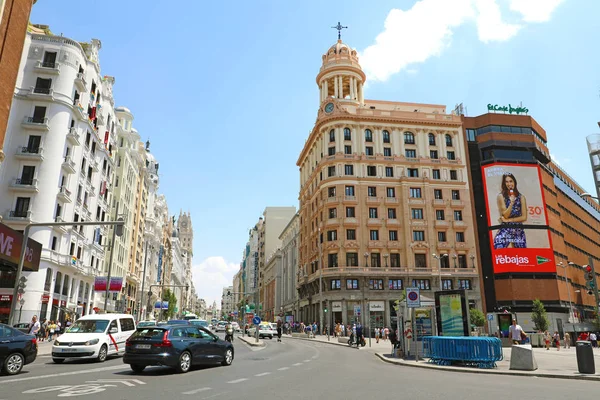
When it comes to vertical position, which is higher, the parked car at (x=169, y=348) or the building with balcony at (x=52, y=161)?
the building with balcony at (x=52, y=161)

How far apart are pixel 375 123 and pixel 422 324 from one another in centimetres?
4579

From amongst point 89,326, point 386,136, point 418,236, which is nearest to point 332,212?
point 418,236

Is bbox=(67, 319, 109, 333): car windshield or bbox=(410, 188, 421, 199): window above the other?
bbox=(410, 188, 421, 199): window

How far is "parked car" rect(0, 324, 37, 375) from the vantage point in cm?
1223

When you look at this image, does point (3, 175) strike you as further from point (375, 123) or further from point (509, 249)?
point (509, 249)

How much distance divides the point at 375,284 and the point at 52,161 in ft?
133

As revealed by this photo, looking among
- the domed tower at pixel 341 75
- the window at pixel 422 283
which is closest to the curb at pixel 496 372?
the window at pixel 422 283

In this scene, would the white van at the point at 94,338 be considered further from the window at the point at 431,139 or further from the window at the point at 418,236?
the window at the point at 431,139

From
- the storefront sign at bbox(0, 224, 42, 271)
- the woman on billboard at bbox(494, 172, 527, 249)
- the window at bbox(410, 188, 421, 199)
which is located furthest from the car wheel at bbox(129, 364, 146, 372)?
the woman on billboard at bbox(494, 172, 527, 249)

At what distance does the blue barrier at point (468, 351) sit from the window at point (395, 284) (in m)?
40.8

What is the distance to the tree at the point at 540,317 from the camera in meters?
54.0

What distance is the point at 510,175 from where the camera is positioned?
2516 inches

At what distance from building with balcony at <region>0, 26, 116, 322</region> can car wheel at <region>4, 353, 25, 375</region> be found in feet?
88.8

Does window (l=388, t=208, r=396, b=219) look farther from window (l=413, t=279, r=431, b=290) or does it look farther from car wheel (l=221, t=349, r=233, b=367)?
car wheel (l=221, t=349, r=233, b=367)
